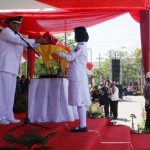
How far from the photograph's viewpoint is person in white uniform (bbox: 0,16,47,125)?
451 cm

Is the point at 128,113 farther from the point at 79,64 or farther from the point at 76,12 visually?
the point at 79,64

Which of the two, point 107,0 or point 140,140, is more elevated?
point 107,0

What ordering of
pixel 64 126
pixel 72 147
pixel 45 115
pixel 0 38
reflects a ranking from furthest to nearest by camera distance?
1. pixel 45 115
2. pixel 64 126
3. pixel 0 38
4. pixel 72 147

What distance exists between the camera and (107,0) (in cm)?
678

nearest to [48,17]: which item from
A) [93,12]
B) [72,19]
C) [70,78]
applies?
[72,19]

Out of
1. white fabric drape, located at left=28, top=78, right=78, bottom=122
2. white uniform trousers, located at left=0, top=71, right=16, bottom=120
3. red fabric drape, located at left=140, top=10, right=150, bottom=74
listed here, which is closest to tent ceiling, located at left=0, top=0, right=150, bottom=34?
red fabric drape, located at left=140, top=10, right=150, bottom=74

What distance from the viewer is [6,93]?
4820 millimetres

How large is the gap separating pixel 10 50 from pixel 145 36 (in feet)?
12.2

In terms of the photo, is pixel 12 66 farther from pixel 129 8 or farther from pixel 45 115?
pixel 129 8

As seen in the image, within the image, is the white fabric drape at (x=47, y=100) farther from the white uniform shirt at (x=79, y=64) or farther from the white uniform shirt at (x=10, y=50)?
the white uniform shirt at (x=79, y=64)

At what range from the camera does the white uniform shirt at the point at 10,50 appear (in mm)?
4496

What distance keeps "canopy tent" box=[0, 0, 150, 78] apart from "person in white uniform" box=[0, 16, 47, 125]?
7.15 feet

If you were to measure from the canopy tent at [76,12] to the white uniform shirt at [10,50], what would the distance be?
84.4 inches

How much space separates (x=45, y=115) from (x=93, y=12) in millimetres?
3013
